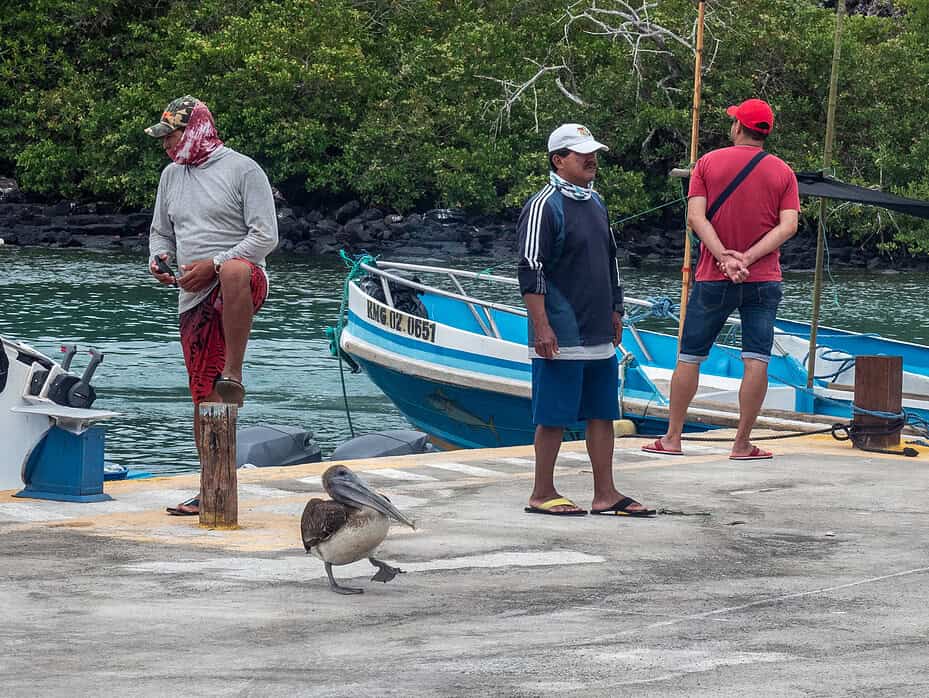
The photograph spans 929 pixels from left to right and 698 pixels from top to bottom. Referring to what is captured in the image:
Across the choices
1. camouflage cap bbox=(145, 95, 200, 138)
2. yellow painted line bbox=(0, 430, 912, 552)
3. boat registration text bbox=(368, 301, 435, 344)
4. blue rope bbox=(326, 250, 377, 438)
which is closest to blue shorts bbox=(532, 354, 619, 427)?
yellow painted line bbox=(0, 430, 912, 552)

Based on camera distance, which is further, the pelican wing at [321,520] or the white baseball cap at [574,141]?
the white baseball cap at [574,141]

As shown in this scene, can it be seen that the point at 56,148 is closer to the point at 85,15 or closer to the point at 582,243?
the point at 85,15

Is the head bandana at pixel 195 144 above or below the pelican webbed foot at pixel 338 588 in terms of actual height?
above

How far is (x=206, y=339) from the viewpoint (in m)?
7.24

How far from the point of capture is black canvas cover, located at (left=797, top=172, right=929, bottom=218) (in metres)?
11.0

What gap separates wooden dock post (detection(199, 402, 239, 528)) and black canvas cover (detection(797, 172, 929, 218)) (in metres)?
5.51

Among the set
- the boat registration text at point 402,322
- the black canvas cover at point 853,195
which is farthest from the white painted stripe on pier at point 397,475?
the boat registration text at point 402,322

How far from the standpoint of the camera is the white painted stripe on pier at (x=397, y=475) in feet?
27.8

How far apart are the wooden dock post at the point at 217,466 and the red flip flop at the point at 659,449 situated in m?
3.42

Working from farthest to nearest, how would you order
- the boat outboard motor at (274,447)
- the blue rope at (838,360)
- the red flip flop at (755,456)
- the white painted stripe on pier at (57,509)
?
the blue rope at (838,360) < the boat outboard motor at (274,447) < the red flip flop at (755,456) < the white painted stripe on pier at (57,509)

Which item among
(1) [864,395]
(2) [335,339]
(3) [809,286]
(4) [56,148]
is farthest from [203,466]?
(4) [56,148]

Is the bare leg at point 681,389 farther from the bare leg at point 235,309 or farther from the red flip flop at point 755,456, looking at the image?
the bare leg at point 235,309

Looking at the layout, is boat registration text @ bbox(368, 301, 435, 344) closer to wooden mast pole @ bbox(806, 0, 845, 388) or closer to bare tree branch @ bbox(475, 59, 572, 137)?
wooden mast pole @ bbox(806, 0, 845, 388)

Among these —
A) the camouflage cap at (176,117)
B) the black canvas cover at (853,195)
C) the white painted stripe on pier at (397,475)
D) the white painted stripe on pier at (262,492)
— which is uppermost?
the camouflage cap at (176,117)
